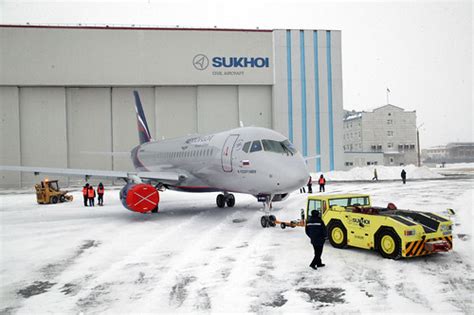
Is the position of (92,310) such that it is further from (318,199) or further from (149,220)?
(149,220)

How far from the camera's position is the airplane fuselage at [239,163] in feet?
53.4

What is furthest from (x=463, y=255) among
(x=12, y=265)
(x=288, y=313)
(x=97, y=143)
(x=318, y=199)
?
(x=97, y=143)

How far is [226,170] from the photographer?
18.7 meters

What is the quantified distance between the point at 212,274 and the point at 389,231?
15.6 feet

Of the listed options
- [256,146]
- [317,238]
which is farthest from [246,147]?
[317,238]

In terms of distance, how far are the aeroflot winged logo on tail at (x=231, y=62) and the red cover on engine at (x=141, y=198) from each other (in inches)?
1249

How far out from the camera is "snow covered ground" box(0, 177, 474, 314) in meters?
8.03

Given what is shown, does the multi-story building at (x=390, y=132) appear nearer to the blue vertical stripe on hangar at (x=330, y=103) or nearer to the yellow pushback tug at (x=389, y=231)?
the blue vertical stripe on hangar at (x=330, y=103)

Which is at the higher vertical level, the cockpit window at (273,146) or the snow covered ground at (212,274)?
the cockpit window at (273,146)

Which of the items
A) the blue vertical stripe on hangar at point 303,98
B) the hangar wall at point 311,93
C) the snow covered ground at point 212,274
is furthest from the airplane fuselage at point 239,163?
the blue vertical stripe on hangar at point 303,98

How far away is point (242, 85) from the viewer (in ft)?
165

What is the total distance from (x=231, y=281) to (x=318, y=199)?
17.9 feet

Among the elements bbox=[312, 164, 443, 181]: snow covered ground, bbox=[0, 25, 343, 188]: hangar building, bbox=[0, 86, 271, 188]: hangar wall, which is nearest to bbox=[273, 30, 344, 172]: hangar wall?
bbox=[0, 25, 343, 188]: hangar building

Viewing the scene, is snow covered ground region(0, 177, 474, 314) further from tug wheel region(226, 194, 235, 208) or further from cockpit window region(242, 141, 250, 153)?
tug wheel region(226, 194, 235, 208)
